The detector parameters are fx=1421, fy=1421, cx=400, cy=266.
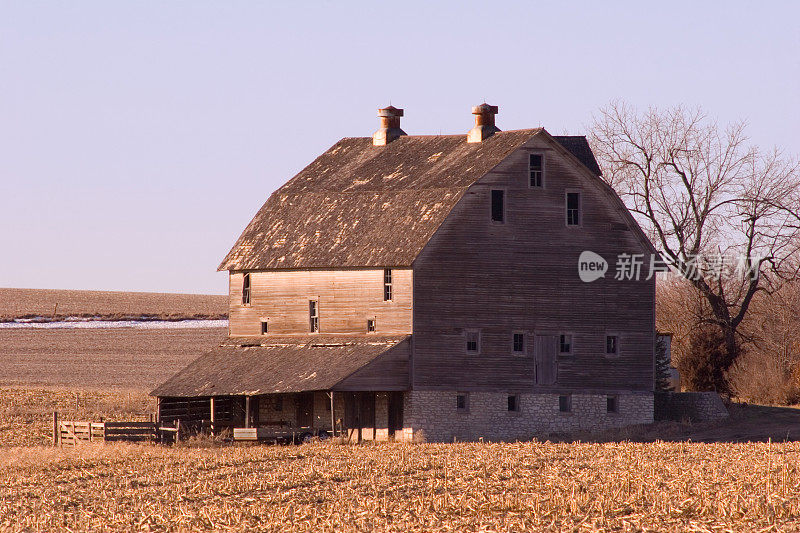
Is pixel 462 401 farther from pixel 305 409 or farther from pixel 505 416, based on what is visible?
pixel 305 409

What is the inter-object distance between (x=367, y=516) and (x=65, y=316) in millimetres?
73985

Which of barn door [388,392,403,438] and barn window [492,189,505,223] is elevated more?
barn window [492,189,505,223]

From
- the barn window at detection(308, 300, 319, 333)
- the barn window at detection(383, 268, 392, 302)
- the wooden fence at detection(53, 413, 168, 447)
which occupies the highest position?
the barn window at detection(383, 268, 392, 302)

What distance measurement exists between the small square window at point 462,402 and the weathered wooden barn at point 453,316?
7 cm

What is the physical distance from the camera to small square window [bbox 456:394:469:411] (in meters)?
47.8

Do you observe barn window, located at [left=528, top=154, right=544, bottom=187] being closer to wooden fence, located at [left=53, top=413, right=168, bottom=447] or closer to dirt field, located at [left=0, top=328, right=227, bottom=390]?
wooden fence, located at [left=53, top=413, right=168, bottom=447]

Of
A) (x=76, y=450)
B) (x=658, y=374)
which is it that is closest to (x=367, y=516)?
(x=76, y=450)

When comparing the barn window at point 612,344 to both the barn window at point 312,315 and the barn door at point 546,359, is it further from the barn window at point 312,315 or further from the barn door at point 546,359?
the barn window at point 312,315

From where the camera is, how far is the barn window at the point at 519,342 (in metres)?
48.7

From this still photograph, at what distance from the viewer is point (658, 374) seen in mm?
54656

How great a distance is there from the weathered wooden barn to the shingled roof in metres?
0.10

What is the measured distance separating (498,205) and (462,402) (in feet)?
22.5

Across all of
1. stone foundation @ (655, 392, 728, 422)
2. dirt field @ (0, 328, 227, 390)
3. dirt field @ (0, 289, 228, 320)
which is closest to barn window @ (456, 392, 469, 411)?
stone foundation @ (655, 392, 728, 422)

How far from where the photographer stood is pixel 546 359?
1928 inches
